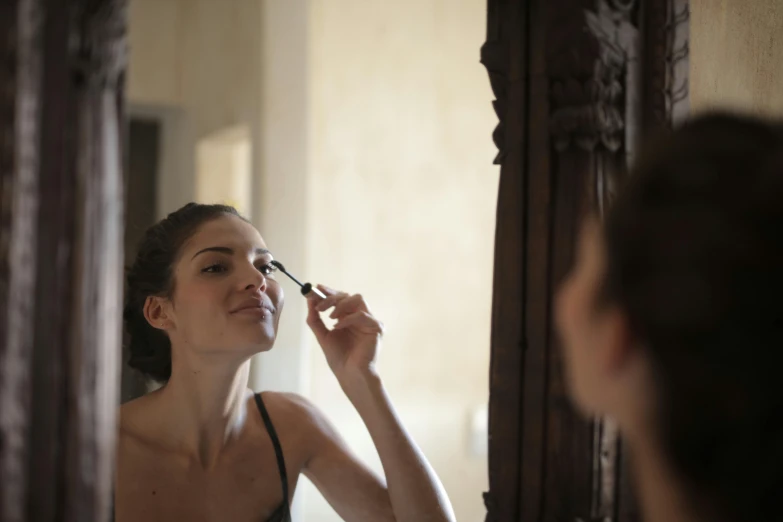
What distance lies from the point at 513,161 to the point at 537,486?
11.5 inches

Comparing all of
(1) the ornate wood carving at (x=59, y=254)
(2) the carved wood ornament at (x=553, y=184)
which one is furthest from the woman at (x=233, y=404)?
(1) the ornate wood carving at (x=59, y=254)

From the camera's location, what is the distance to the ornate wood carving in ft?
1.44

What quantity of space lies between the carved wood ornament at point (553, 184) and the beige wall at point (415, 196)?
31 mm

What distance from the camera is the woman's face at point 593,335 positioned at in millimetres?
385

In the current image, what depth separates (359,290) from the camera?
810 millimetres

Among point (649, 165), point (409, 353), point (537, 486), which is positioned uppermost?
point (649, 165)

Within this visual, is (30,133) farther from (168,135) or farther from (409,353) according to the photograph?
(409,353)

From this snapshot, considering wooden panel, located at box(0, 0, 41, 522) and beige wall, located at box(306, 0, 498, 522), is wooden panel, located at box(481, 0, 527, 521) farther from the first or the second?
wooden panel, located at box(0, 0, 41, 522)

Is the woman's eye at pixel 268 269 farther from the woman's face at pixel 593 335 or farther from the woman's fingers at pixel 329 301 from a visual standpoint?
the woman's face at pixel 593 335

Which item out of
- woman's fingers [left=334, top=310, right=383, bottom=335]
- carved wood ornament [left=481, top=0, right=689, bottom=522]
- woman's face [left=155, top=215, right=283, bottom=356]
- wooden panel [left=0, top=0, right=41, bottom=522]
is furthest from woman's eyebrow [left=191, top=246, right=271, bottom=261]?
wooden panel [left=0, top=0, right=41, bottom=522]

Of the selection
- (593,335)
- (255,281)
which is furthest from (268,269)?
(593,335)

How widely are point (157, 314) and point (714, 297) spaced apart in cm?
61

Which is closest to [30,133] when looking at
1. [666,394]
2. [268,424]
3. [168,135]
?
[168,135]

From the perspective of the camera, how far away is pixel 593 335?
396 mm
